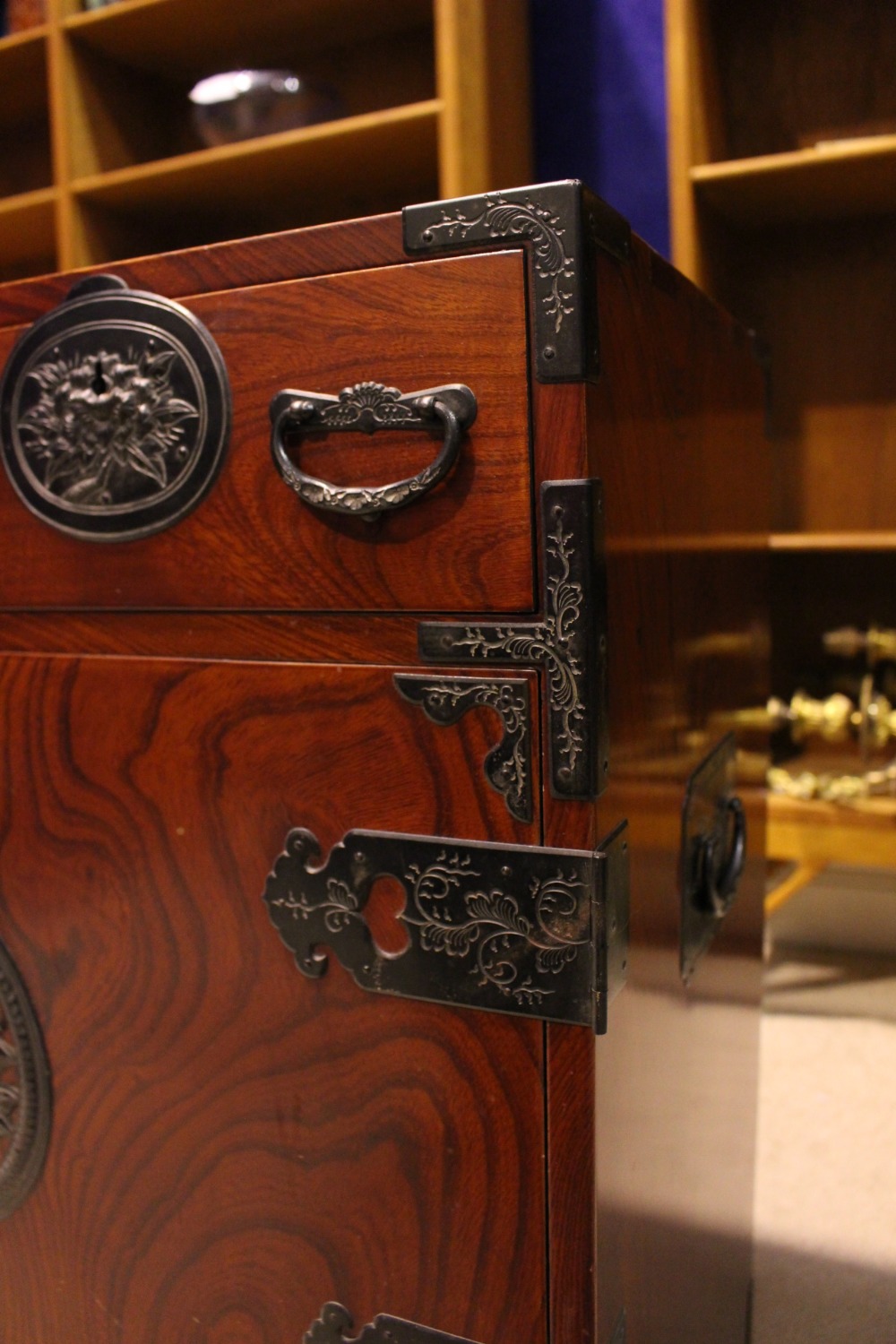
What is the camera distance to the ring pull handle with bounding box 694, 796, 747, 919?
80 centimetres

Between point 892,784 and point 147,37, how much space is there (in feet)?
5.36

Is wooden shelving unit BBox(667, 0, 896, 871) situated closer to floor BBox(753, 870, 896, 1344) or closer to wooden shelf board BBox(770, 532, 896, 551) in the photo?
wooden shelf board BBox(770, 532, 896, 551)

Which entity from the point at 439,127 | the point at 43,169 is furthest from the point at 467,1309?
the point at 43,169

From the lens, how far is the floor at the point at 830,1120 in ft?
3.65

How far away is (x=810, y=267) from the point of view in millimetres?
1621

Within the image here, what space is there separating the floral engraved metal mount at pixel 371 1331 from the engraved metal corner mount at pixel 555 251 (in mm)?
558

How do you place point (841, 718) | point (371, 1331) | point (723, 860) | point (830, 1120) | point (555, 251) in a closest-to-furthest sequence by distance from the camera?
point (555, 251) < point (371, 1331) < point (723, 860) < point (830, 1120) < point (841, 718)

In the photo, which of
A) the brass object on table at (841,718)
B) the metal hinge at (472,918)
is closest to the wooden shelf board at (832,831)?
the brass object on table at (841,718)

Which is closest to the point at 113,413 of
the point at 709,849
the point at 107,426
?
A: the point at 107,426

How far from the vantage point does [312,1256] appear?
69cm

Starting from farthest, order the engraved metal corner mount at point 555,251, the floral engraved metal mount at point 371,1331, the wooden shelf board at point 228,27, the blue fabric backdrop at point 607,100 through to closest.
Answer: the wooden shelf board at point 228,27
the blue fabric backdrop at point 607,100
the floral engraved metal mount at point 371,1331
the engraved metal corner mount at point 555,251

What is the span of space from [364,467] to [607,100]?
1257mm

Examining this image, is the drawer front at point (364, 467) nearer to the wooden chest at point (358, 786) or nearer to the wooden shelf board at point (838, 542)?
the wooden chest at point (358, 786)

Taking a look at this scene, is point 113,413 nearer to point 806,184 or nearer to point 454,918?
point 454,918
